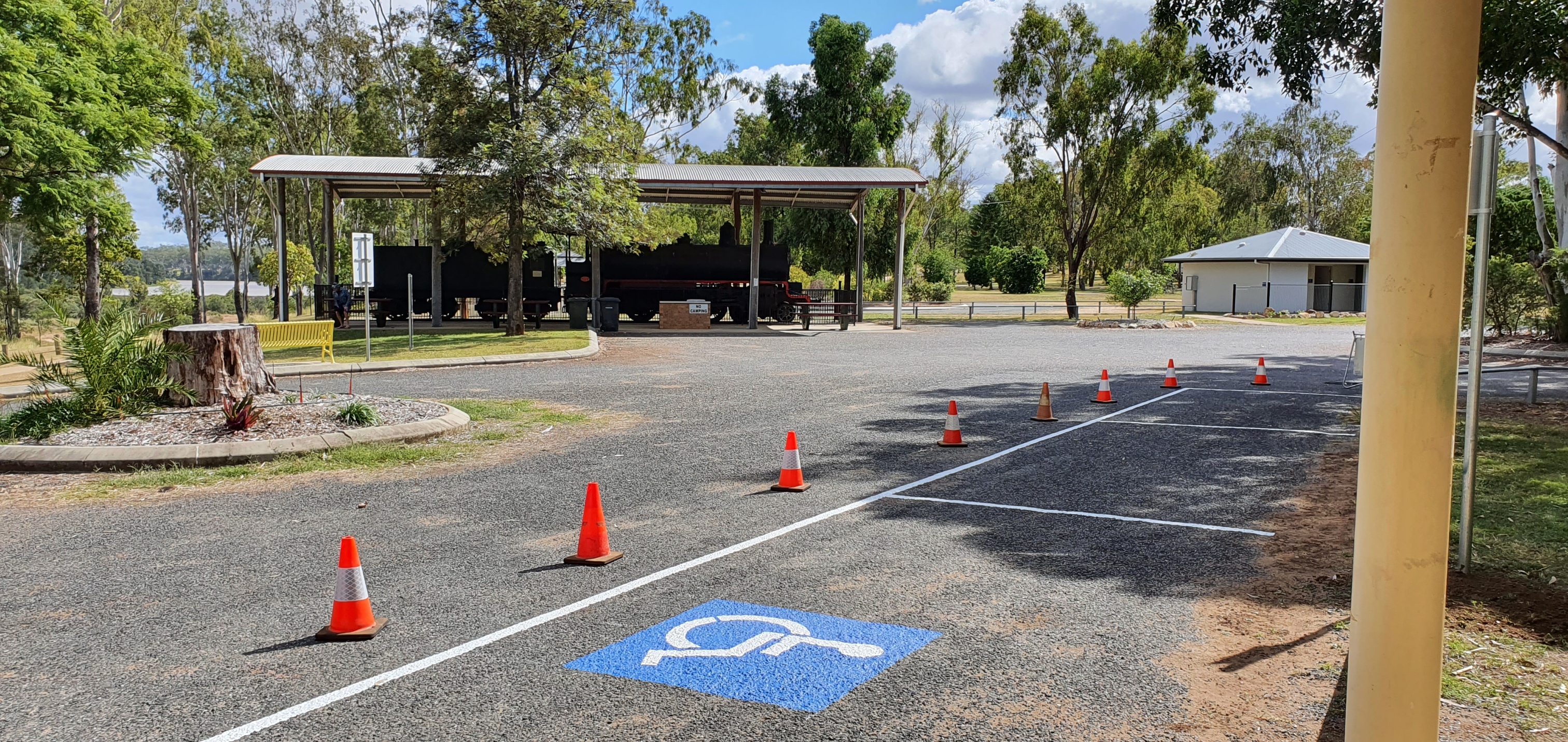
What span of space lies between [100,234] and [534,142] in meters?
20.7

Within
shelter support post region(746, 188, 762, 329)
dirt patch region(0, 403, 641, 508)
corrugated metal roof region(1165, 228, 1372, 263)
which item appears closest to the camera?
dirt patch region(0, 403, 641, 508)

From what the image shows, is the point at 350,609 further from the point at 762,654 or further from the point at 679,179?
the point at 679,179

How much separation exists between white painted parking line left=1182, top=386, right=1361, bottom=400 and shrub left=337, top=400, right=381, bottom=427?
39.1 ft

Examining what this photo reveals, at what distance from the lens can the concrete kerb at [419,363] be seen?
18.3m

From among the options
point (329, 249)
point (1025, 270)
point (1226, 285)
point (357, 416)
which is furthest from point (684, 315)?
point (1025, 270)

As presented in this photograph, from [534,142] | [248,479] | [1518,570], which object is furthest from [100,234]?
[1518,570]

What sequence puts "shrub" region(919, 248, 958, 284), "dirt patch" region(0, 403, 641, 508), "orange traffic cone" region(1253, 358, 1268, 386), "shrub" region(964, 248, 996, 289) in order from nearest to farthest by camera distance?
"dirt patch" region(0, 403, 641, 508) → "orange traffic cone" region(1253, 358, 1268, 386) → "shrub" region(919, 248, 958, 284) → "shrub" region(964, 248, 996, 289)

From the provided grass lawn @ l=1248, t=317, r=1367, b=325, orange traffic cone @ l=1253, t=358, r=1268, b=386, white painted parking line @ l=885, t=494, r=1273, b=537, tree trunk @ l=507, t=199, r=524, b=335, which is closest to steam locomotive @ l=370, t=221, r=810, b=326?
tree trunk @ l=507, t=199, r=524, b=335

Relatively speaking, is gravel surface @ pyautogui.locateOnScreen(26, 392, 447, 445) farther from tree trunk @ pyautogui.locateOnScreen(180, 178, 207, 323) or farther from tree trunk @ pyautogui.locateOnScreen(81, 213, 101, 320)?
tree trunk @ pyautogui.locateOnScreen(180, 178, 207, 323)

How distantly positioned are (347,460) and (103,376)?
3084mm

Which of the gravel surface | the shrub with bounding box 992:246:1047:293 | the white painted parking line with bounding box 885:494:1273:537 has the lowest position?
the white painted parking line with bounding box 885:494:1273:537

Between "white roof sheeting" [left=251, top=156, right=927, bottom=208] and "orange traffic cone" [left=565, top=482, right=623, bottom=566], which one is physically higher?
"white roof sheeting" [left=251, top=156, right=927, bottom=208]

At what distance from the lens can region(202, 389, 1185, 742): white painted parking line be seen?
4.03m

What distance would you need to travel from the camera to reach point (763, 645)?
191 inches
